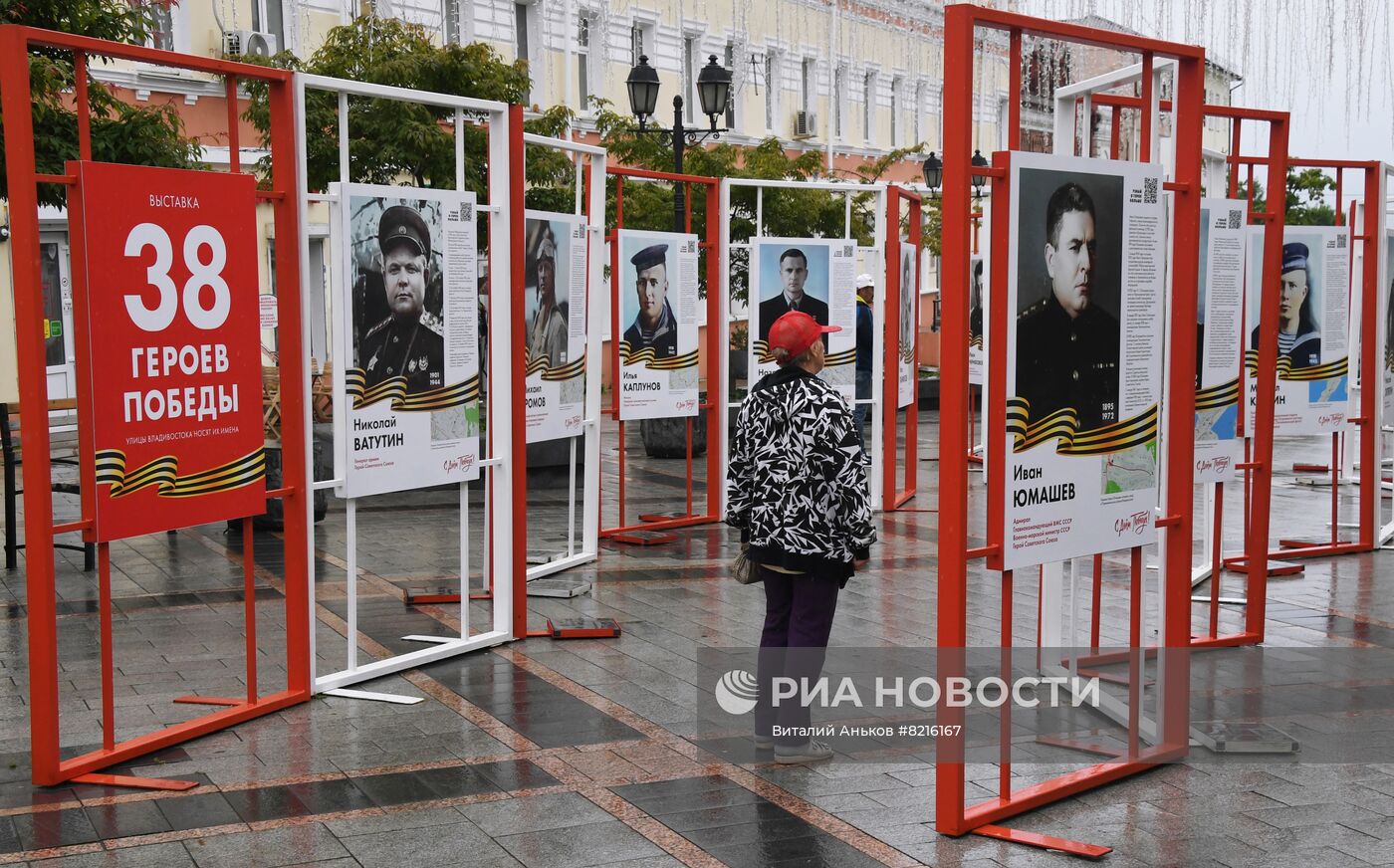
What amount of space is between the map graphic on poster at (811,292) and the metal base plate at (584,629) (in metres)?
4.62

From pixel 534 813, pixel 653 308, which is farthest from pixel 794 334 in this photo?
pixel 653 308

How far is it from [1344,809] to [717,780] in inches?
90.6

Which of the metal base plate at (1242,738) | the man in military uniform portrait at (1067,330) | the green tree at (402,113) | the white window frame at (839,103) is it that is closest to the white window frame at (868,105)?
the white window frame at (839,103)

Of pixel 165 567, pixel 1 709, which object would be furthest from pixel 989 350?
pixel 165 567

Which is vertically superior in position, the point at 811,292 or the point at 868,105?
the point at 868,105

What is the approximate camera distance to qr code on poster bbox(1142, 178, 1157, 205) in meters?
5.55

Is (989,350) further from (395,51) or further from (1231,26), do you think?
(395,51)

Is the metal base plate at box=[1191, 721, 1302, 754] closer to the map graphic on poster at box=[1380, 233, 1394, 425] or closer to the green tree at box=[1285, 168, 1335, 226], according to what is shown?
the map graphic on poster at box=[1380, 233, 1394, 425]

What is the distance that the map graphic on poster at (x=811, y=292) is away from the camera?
42.0 feet

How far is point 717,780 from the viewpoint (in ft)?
19.1

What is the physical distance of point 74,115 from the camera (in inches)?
445

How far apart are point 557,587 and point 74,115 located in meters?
5.27

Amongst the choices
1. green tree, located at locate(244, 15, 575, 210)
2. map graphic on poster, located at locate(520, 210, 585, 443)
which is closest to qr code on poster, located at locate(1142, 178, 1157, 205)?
map graphic on poster, located at locate(520, 210, 585, 443)

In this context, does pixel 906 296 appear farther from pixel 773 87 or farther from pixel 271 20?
pixel 773 87
